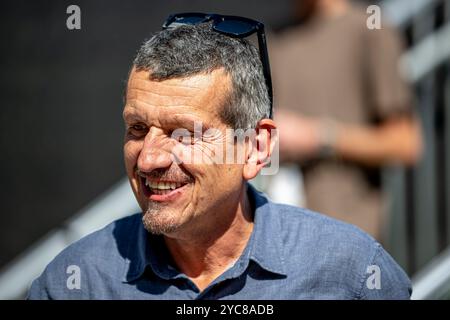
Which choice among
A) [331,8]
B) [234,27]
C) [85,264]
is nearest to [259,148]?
[234,27]

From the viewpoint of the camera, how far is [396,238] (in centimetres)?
414

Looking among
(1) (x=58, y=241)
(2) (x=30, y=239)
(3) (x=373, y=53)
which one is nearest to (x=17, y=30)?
(2) (x=30, y=239)

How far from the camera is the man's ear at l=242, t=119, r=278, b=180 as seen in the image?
234 centimetres

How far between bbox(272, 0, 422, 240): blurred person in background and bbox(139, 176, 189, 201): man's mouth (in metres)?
1.42

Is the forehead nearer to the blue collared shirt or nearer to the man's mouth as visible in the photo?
the man's mouth

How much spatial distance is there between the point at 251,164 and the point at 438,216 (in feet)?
6.71

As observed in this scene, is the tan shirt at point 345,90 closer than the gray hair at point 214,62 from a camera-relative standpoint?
No

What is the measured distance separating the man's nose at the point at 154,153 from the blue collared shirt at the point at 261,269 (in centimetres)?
27

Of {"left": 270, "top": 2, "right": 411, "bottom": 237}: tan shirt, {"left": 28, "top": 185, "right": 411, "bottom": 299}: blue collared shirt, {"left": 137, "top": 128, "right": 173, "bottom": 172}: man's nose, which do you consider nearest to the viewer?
{"left": 137, "top": 128, "right": 173, "bottom": 172}: man's nose

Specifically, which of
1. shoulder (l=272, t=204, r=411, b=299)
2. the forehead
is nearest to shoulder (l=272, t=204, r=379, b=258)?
shoulder (l=272, t=204, r=411, b=299)

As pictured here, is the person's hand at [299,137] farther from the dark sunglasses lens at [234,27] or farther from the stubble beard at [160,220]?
→ the stubble beard at [160,220]

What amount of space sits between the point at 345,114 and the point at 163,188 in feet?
5.31

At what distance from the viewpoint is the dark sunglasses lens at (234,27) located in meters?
2.27

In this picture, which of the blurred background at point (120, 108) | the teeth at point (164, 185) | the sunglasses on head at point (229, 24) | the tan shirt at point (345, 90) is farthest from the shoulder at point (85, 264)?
the tan shirt at point (345, 90)
